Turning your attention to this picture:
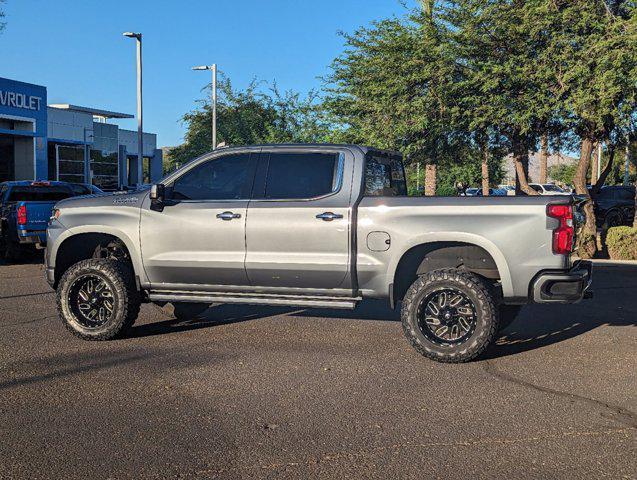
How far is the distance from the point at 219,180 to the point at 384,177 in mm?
1774

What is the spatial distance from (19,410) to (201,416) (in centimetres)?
132

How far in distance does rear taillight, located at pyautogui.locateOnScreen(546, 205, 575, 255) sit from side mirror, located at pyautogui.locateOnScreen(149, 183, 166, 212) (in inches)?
147

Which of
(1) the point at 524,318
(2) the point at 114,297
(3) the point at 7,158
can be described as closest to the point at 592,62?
(1) the point at 524,318

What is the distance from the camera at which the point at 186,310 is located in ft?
28.5

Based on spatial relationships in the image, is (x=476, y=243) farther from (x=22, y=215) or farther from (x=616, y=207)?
(x=616, y=207)

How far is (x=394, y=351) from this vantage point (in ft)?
22.9

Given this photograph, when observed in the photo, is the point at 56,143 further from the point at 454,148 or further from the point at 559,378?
the point at 559,378

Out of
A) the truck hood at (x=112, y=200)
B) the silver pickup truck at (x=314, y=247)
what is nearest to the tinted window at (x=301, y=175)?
the silver pickup truck at (x=314, y=247)

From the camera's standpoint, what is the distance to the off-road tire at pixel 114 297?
7.36 m

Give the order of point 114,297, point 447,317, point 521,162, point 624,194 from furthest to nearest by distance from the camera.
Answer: point 624,194 → point 521,162 → point 114,297 → point 447,317

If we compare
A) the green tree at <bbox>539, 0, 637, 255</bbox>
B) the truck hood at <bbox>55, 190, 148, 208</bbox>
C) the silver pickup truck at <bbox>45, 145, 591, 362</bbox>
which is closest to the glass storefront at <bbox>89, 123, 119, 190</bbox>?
the green tree at <bbox>539, 0, 637, 255</bbox>

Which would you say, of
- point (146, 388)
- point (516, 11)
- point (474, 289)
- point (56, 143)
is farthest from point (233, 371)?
point (56, 143)

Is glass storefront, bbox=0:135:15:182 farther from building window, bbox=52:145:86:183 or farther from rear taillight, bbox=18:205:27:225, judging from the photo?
rear taillight, bbox=18:205:27:225

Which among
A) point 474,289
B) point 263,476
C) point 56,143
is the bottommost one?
point 263,476
